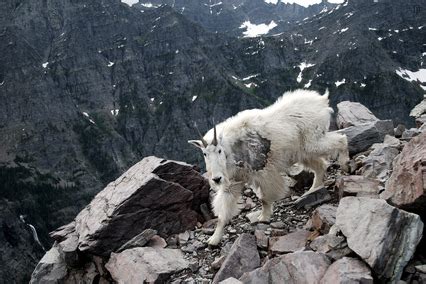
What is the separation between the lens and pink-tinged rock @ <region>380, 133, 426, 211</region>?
23.8ft

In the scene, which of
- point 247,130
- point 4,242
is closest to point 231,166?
point 247,130

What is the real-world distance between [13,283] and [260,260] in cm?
16259

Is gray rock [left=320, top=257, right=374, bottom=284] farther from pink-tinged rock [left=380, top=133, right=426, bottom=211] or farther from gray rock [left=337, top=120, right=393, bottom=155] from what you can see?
gray rock [left=337, top=120, right=393, bottom=155]

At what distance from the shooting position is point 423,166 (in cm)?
745

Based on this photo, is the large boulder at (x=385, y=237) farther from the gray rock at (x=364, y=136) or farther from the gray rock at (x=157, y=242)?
the gray rock at (x=364, y=136)

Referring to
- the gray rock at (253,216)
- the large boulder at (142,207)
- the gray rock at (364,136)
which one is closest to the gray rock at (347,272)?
the gray rock at (253,216)

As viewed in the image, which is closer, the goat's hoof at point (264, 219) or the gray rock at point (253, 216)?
the goat's hoof at point (264, 219)

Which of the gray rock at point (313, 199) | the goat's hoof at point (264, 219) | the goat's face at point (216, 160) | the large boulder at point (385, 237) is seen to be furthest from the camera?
the gray rock at point (313, 199)

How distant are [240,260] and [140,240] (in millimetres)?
3485

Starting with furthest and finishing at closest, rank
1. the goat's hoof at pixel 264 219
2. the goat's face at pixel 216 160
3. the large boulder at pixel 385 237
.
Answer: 1. the goat's hoof at pixel 264 219
2. the goat's face at pixel 216 160
3. the large boulder at pixel 385 237

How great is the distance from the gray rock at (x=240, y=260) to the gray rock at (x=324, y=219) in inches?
56.6

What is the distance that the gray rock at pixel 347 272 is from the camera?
6328 mm

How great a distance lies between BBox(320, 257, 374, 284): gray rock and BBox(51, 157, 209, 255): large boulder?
19.8ft

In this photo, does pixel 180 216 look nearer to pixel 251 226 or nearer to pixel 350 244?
pixel 251 226
